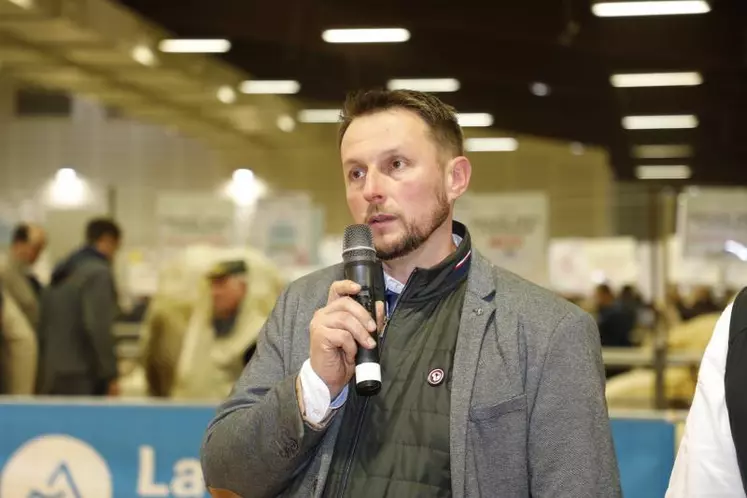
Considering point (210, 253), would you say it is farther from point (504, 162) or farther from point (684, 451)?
point (684, 451)

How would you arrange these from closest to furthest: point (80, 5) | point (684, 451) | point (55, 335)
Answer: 1. point (684, 451)
2. point (55, 335)
3. point (80, 5)

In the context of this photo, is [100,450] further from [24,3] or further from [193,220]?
[24,3]

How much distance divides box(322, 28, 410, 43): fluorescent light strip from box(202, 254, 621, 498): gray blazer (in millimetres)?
8714

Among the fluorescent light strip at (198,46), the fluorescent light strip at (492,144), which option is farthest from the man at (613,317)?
the fluorescent light strip at (198,46)

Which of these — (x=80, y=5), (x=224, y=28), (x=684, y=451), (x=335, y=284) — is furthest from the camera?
(x=224, y=28)

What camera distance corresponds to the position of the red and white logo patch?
205cm

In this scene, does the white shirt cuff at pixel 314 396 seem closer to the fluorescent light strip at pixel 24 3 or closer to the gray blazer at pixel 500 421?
the gray blazer at pixel 500 421

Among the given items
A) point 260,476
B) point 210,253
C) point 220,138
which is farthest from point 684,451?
point 220,138

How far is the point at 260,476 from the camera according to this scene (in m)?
2.04

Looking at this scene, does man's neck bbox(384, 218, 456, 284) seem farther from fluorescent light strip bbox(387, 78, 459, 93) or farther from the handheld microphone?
fluorescent light strip bbox(387, 78, 459, 93)

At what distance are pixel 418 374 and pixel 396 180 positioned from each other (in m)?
0.37

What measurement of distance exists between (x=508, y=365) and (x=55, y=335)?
5934 millimetres

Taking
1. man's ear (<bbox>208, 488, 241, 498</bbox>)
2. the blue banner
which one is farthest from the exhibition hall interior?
man's ear (<bbox>208, 488, 241, 498</bbox>)

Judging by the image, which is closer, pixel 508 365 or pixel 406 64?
pixel 508 365
